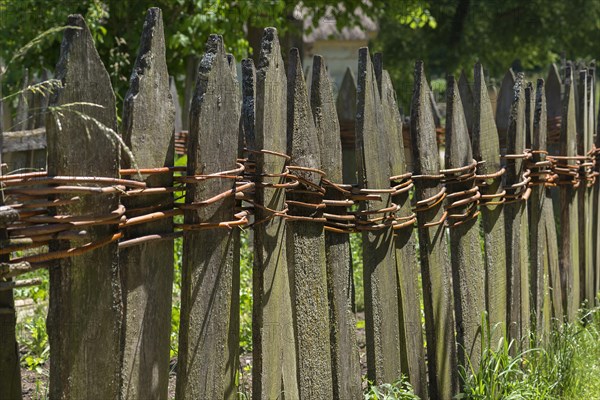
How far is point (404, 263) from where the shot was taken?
347 centimetres

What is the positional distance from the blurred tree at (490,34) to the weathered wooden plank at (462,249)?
14233mm

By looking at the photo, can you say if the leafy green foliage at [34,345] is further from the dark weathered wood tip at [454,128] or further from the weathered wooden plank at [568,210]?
the weathered wooden plank at [568,210]

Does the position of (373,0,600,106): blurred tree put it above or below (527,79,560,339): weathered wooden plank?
above

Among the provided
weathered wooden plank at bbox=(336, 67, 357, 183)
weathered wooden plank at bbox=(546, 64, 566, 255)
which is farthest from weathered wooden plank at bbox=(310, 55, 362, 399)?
weathered wooden plank at bbox=(336, 67, 357, 183)

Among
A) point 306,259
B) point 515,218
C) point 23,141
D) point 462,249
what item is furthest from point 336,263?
point 23,141

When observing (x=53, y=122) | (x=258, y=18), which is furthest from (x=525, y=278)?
(x=258, y=18)

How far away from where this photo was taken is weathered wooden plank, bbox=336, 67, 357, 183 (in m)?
8.56

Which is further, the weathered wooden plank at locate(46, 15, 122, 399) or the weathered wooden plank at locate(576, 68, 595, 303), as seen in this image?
the weathered wooden plank at locate(576, 68, 595, 303)

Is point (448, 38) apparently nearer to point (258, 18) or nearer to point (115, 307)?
point (258, 18)

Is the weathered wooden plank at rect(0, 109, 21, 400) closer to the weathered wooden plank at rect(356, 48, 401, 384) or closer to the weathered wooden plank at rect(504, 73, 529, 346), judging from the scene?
the weathered wooden plank at rect(356, 48, 401, 384)

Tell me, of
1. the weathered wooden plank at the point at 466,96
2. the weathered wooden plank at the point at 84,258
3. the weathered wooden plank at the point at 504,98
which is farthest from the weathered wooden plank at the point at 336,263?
the weathered wooden plank at the point at 466,96

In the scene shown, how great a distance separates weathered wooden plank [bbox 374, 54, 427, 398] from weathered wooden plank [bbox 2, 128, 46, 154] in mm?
3798

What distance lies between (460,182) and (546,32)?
16.7 m

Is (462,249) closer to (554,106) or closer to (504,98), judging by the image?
(504,98)
